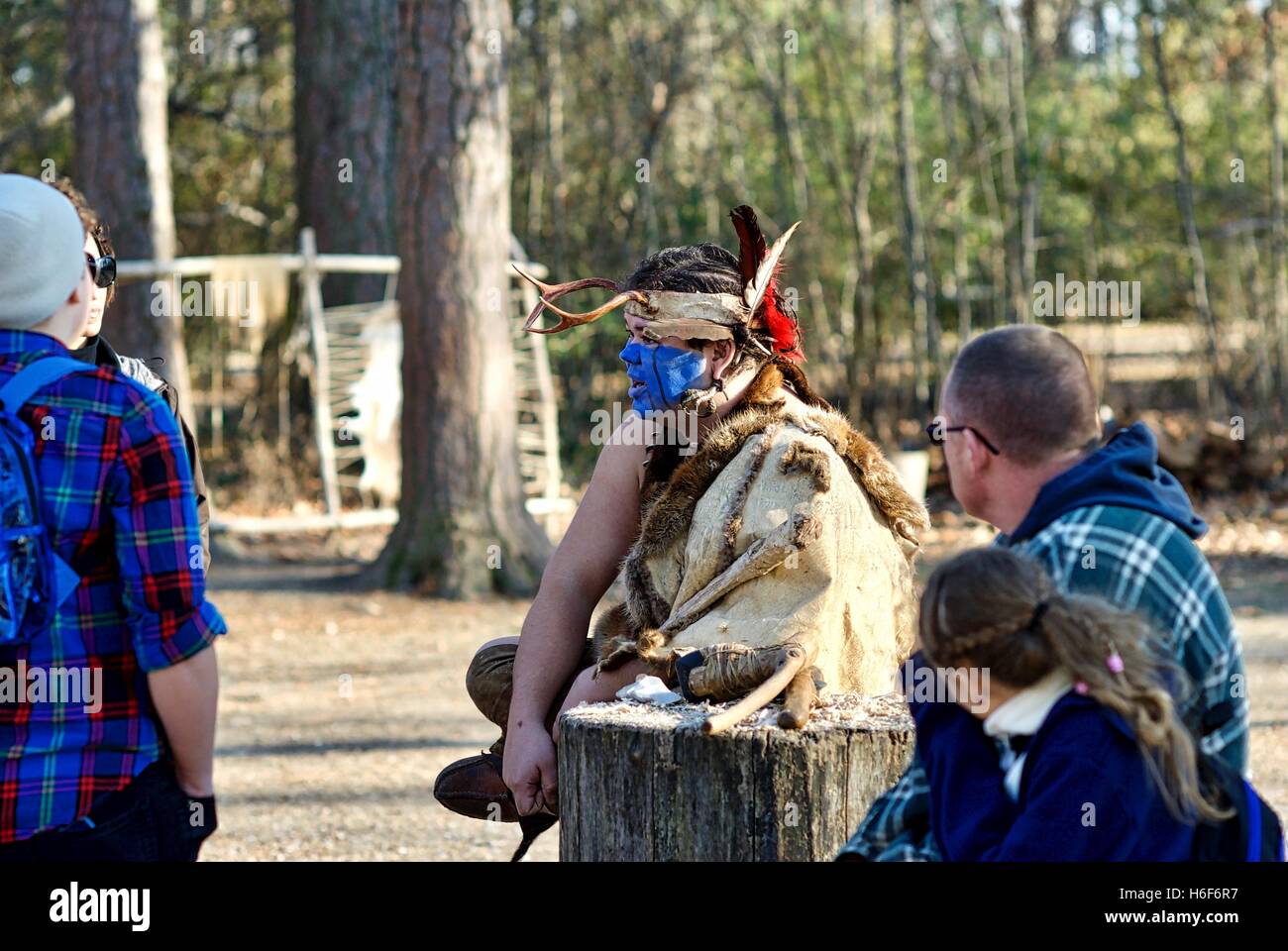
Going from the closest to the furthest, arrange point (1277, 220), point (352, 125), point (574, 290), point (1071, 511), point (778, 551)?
point (1071, 511), point (778, 551), point (574, 290), point (1277, 220), point (352, 125)

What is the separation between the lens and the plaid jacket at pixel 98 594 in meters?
2.38

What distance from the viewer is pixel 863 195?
1480 cm

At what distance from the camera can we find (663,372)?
11.5 ft

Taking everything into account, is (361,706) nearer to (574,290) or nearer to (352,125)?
(574,290)

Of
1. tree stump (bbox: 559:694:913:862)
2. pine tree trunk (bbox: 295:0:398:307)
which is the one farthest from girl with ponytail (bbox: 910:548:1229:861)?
pine tree trunk (bbox: 295:0:398:307)

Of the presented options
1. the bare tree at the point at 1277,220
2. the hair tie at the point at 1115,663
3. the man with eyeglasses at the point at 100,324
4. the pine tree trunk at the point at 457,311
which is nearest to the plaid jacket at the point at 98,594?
the man with eyeglasses at the point at 100,324

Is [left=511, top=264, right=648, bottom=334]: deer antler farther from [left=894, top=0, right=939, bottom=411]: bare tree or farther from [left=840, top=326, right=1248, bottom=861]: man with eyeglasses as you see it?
[left=894, top=0, right=939, bottom=411]: bare tree

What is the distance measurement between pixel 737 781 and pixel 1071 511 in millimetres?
967

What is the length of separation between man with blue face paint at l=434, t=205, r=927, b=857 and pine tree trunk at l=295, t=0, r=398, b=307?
36.7 ft

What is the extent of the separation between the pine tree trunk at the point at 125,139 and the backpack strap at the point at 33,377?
892cm

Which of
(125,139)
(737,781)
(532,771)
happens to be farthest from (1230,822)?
(125,139)
